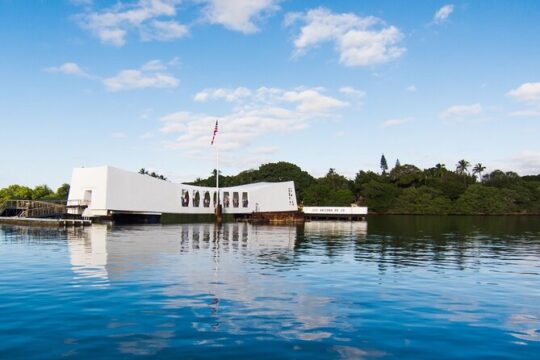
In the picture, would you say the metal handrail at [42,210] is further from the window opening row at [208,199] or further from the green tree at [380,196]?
the green tree at [380,196]

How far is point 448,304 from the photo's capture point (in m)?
14.9

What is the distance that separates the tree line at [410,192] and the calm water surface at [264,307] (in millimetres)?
105101

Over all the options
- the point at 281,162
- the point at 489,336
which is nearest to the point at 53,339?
the point at 489,336

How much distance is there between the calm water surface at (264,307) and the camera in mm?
10133

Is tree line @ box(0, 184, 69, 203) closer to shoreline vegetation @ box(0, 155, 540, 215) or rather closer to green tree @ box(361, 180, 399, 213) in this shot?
shoreline vegetation @ box(0, 155, 540, 215)

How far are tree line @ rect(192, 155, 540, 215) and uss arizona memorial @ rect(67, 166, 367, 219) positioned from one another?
40337 millimetres

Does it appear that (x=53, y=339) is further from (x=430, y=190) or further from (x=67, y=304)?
(x=430, y=190)

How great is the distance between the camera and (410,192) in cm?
13225

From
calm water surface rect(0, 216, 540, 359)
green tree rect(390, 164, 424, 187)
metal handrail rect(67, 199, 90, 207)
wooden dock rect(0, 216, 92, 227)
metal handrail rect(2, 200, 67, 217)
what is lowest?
calm water surface rect(0, 216, 540, 359)

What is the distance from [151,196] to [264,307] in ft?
198

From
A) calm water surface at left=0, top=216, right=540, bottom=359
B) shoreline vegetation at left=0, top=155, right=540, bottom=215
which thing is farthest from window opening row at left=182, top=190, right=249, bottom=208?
calm water surface at left=0, top=216, right=540, bottom=359

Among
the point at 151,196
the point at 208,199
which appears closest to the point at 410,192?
the point at 208,199

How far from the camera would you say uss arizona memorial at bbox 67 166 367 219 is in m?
64.8

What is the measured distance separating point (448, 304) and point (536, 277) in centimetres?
878
